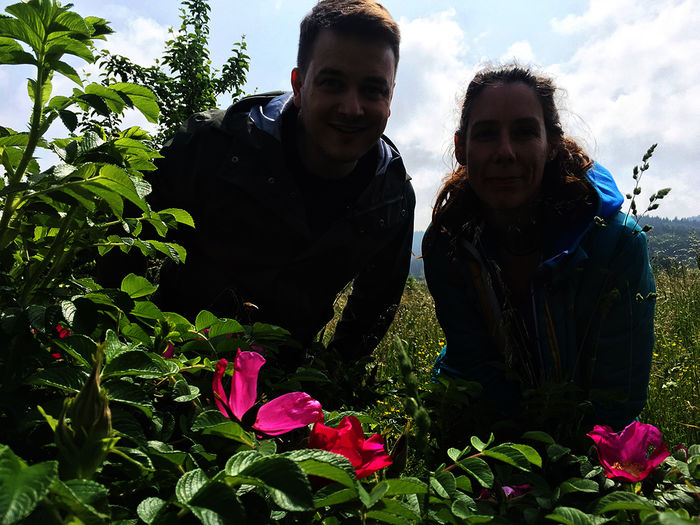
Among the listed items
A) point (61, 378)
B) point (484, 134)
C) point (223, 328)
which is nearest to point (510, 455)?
point (223, 328)

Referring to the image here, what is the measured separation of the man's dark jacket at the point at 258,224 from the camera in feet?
9.27

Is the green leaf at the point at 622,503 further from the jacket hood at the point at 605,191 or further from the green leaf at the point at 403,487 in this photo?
the jacket hood at the point at 605,191

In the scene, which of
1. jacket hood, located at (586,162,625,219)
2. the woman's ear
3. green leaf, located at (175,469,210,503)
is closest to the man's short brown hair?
the woman's ear

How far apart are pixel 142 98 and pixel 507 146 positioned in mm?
1786

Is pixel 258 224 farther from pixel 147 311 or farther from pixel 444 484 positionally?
pixel 444 484

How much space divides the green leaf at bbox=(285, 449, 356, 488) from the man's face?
85.3 inches

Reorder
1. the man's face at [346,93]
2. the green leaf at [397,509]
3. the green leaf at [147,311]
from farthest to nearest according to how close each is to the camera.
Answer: the man's face at [346,93] → the green leaf at [147,311] → the green leaf at [397,509]

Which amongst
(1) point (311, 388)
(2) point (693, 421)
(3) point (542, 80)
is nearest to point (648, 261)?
(2) point (693, 421)

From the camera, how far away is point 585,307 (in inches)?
94.0

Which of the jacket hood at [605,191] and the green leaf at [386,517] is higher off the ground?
the jacket hood at [605,191]

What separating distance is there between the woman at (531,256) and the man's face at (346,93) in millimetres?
456

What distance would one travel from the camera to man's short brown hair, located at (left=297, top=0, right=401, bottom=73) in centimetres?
254

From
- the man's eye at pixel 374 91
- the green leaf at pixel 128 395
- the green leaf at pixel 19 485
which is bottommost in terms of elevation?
the green leaf at pixel 19 485

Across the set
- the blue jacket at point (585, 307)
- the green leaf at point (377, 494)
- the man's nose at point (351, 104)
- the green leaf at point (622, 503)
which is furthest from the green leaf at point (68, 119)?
the man's nose at point (351, 104)
